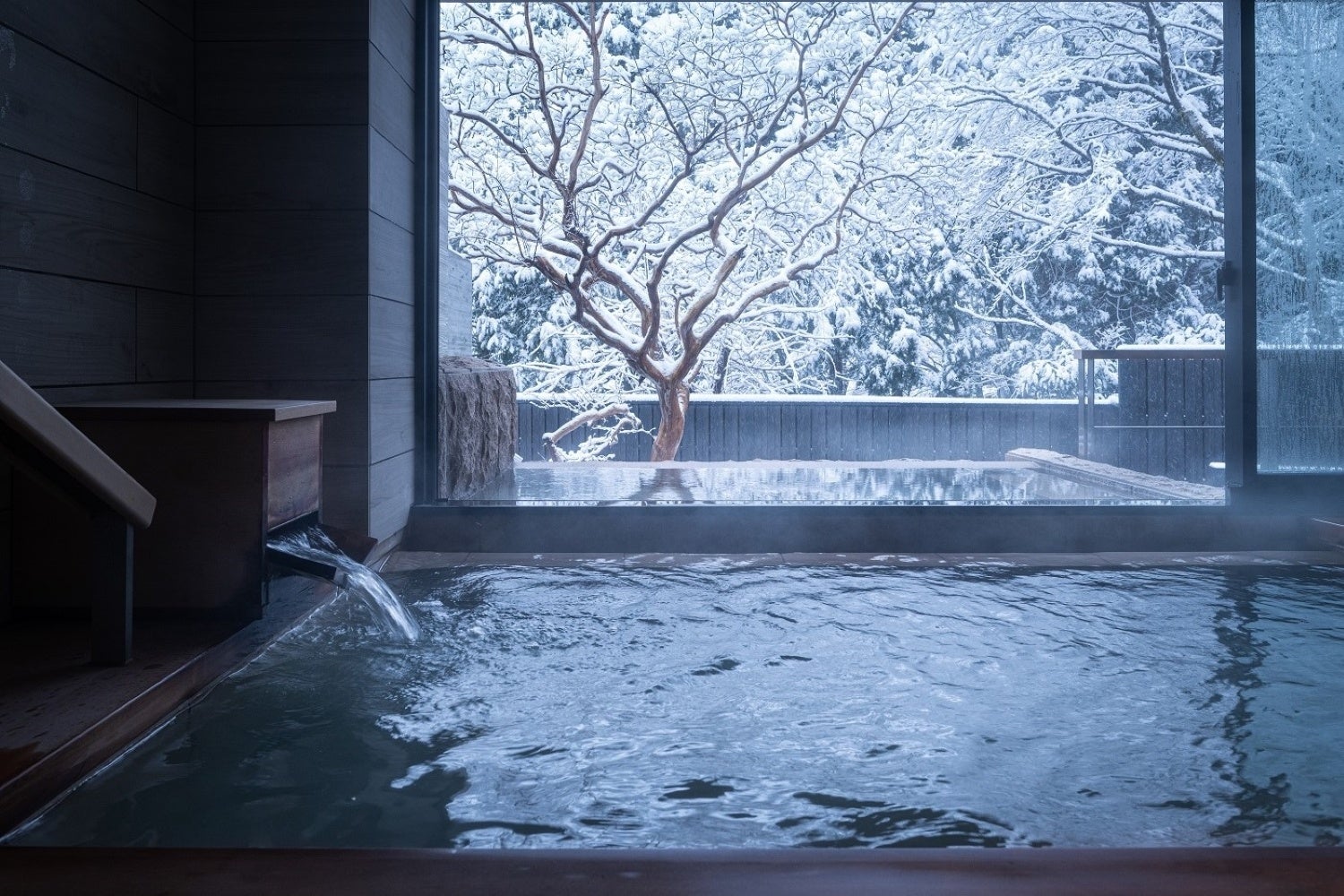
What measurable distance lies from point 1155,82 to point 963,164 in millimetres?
1778

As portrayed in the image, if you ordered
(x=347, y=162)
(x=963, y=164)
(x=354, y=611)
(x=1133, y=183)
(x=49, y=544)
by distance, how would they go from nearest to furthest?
(x=49, y=544) → (x=354, y=611) → (x=347, y=162) → (x=963, y=164) → (x=1133, y=183)

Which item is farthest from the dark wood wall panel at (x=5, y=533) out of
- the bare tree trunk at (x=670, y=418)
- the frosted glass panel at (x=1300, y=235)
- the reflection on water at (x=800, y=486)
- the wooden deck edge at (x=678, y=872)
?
the bare tree trunk at (x=670, y=418)

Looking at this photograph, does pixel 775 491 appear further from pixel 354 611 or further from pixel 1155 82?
pixel 1155 82

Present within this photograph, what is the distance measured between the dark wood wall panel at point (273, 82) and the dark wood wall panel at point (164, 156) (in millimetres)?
106

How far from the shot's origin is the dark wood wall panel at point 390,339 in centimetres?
264

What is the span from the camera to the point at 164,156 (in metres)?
2.41

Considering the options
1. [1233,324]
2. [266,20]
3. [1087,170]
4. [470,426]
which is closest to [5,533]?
[266,20]

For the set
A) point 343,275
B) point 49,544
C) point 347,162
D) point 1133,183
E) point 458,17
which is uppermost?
point 458,17

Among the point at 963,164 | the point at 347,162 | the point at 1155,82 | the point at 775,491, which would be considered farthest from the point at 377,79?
the point at 1155,82

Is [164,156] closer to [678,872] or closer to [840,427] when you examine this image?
[678,872]

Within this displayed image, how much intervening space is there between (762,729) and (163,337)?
1.71 meters

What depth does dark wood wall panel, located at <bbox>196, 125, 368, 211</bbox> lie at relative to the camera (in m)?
2.59

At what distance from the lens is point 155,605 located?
1.81m

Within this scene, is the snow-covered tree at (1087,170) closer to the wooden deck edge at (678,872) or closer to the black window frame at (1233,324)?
the black window frame at (1233,324)
